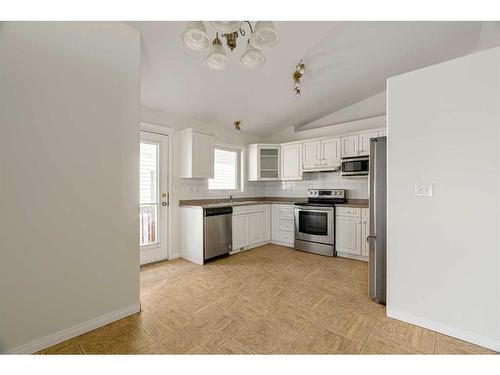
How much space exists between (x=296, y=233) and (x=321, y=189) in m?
1.04

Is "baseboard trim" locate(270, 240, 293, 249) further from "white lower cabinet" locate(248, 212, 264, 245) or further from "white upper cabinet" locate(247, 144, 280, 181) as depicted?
"white upper cabinet" locate(247, 144, 280, 181)

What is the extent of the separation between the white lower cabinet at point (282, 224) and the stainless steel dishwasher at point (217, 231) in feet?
3.87

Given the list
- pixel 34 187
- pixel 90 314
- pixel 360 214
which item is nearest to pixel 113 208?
pixel 34 187

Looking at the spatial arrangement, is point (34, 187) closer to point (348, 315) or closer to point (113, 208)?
point (113, 208)

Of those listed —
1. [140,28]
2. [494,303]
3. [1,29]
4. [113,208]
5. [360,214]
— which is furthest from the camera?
[360,214]

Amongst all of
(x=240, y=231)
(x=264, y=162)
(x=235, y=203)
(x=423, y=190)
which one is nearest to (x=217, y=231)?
(x=240, y=231)

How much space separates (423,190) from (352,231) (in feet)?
6.86

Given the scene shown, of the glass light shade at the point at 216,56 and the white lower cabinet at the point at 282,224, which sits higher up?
the glass light shade at the point at 216,56

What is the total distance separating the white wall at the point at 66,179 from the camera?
1.64 meters

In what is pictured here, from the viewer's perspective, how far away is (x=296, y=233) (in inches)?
176

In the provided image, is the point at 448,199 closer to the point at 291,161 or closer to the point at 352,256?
the point at 352,256

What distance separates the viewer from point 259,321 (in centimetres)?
209

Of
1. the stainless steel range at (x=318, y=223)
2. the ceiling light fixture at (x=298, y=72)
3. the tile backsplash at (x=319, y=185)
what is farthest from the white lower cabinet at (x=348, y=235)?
the ceiling light fixture at (x=298, y=72)

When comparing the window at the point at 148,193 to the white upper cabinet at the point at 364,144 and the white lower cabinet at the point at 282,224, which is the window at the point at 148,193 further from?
the white upper cabinet at the point at 364,144
